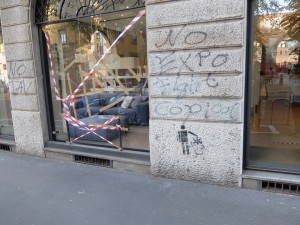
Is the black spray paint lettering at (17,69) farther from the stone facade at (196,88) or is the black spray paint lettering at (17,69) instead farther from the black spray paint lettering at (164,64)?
the black spray paint lettering at (164,64)

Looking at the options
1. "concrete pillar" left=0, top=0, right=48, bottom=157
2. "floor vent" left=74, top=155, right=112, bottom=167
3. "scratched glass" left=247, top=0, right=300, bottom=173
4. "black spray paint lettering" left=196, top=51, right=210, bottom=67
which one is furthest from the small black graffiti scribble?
"concrete pillar" left=0, top=0, right=48, bottom=157

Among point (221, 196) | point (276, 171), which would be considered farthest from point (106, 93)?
point (276, 171)

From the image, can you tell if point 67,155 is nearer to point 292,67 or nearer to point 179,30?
point 179,30

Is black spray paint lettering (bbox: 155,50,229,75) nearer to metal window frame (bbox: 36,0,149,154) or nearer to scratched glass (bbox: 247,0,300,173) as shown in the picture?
scratched glass (bbox: 247,0,300,173)

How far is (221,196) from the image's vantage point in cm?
358

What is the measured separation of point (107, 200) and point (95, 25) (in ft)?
11.1

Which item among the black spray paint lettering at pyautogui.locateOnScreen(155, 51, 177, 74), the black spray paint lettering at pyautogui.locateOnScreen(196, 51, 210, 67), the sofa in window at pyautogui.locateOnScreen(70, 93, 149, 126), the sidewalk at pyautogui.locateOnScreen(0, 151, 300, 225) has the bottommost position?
the sidewalk at pyautogui.locateOnScreen(0, 151, 300, 225)

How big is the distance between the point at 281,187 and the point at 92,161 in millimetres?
3266

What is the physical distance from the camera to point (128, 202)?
3510 mm

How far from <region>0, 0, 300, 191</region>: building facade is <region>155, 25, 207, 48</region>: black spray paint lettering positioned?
14 mm

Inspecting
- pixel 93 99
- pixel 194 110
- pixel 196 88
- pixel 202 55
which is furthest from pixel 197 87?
pixel 93 99

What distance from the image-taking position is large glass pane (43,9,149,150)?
16.1ft

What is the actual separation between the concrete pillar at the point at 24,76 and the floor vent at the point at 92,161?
0.91 m

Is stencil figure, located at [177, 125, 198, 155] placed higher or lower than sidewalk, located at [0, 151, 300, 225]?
higher
